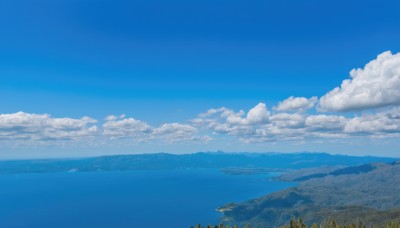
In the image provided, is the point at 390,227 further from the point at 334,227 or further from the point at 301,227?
the point at 301,227

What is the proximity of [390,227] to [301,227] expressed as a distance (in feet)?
207

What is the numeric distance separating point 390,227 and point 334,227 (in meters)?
35.2

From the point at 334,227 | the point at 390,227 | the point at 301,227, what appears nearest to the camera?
the point at 301,227

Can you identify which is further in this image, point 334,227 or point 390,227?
point 390,227

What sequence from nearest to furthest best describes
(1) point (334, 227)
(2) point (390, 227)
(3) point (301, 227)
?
(3) point (301, 227) → (1) point (334, 227) → (2) point (390, 227)

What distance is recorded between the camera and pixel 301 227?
11519cm

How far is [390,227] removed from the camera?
14912 cm

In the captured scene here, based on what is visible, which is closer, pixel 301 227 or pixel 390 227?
pixel 301 227

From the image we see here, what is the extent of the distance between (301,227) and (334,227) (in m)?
28.9

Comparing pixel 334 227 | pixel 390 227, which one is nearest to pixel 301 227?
pixel 334 227
